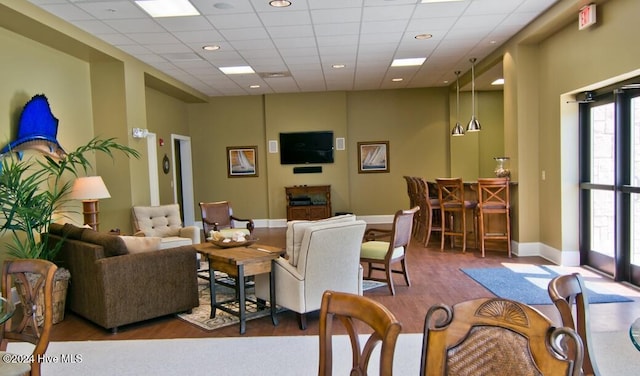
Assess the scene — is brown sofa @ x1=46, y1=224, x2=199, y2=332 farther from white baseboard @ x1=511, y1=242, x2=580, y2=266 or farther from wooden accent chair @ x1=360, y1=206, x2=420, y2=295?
white baseboard @ x1=511, y1=242, x2=580, y2=266

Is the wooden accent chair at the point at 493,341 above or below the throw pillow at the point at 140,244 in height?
above

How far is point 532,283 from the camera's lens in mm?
4891

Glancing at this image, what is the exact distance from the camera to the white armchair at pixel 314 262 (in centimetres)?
367

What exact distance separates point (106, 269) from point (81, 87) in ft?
11.7

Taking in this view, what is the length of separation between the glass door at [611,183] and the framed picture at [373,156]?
5016 millimetres

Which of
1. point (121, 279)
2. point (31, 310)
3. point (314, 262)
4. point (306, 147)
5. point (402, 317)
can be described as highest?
point (306, 147)

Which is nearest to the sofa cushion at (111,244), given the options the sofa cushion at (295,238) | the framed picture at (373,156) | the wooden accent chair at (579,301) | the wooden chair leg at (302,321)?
the sofa cushion at (295,238)

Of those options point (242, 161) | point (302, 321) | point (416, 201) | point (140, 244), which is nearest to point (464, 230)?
point (416, 201)

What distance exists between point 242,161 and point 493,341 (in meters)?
9.41

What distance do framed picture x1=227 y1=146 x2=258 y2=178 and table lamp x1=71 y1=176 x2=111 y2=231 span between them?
15.7 feet

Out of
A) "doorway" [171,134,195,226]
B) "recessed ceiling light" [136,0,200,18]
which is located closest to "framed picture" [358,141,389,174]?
"doorway" [171,134,195,226]

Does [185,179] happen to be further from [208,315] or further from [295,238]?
[295,238]

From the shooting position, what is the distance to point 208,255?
4.11 m

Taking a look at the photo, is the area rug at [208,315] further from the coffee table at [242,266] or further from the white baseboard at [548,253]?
the white baseboard at [548,253]
